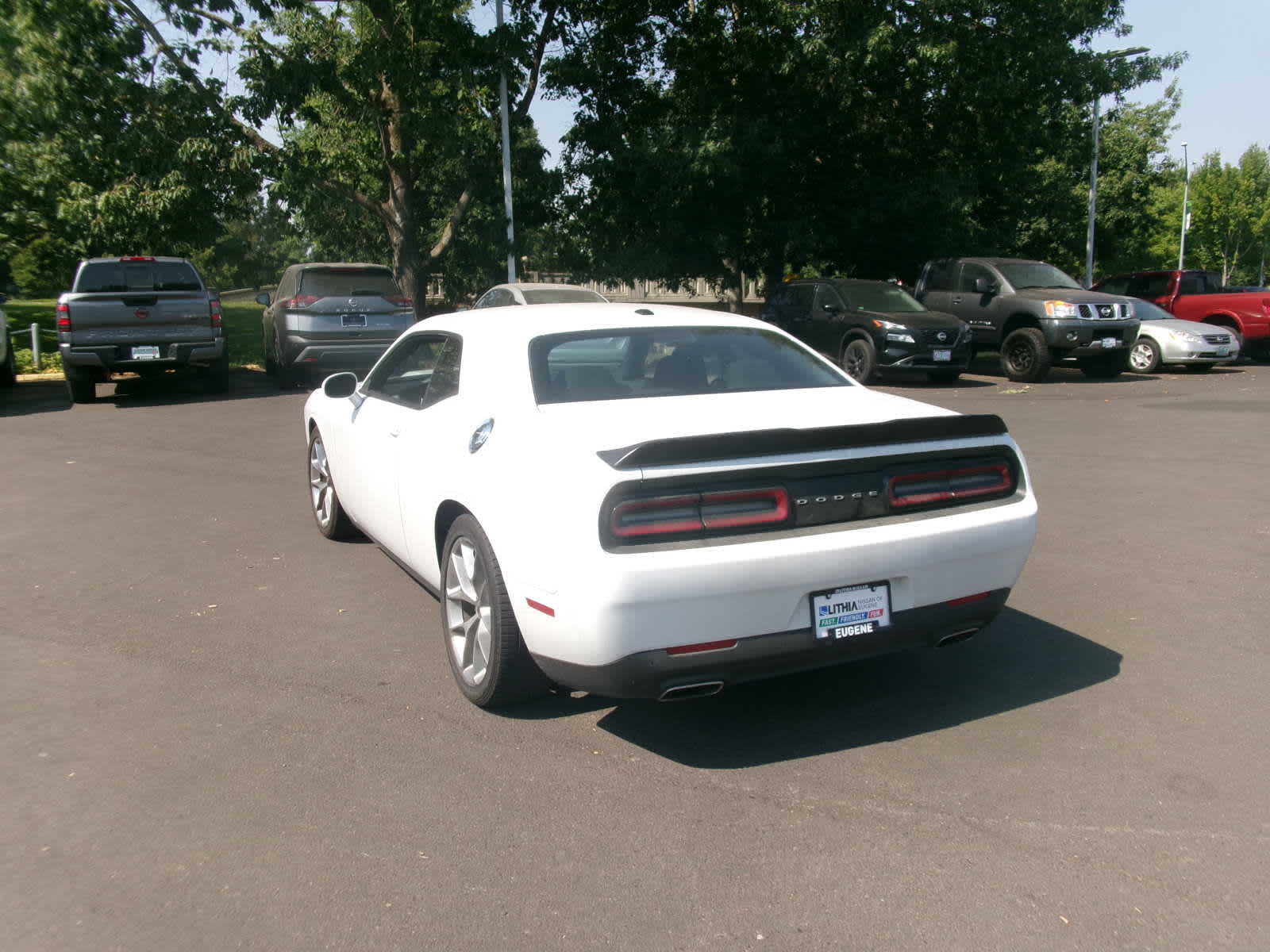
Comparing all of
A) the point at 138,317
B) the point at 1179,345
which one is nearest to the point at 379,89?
the point at 138,317

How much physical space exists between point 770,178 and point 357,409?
21.7m

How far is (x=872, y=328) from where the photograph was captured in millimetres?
16844

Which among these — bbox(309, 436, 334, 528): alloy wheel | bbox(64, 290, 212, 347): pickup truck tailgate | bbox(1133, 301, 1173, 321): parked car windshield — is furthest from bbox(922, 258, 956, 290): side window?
bbox(309, 436, 334, 528): alloy wheel

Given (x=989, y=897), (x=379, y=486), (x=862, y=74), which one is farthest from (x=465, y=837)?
(x=862, y=74)

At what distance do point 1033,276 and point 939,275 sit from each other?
1550 mm

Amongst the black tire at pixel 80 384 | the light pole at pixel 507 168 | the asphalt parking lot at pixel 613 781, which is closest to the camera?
the asphalt parking lot at pixel 613 781

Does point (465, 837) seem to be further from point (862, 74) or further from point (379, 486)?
point (862, 74)

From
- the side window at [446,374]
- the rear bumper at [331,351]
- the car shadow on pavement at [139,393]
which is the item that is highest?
the side window at [446,374]

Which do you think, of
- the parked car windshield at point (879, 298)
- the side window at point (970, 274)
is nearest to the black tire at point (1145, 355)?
the side window at point (970, 274)

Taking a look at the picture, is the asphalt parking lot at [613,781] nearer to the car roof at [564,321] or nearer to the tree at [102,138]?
the car roof at [564,321]

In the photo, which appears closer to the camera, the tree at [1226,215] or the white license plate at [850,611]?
the white license plate at [850,611]

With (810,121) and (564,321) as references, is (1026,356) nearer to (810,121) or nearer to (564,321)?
(810,121)

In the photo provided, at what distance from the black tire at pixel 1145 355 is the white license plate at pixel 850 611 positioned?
57.1 feet

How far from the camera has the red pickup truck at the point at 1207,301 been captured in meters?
21.3
